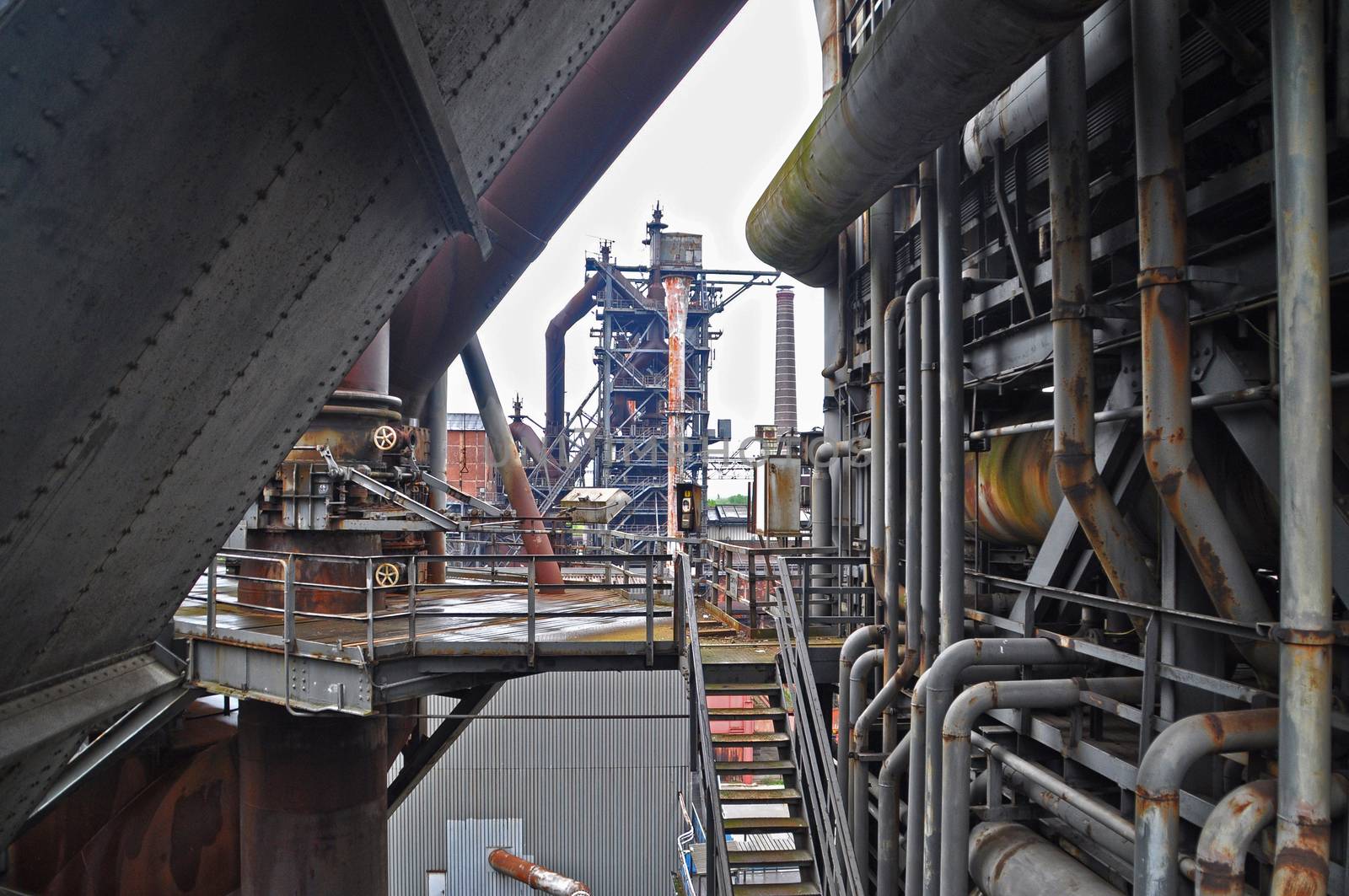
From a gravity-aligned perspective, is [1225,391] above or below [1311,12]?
below

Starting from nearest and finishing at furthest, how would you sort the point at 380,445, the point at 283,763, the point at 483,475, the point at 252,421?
the point at 252,421 → the point at 283,763 → the point at 380,445 → the point at 483,475

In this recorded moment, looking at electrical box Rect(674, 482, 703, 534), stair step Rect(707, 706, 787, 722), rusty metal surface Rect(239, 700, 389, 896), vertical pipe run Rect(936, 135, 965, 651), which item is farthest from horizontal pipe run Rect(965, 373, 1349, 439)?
electrical box Rect(674, 482, 703, 534)

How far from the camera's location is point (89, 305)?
254 centimetres

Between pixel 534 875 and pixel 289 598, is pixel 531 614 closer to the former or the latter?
pixel 289 598

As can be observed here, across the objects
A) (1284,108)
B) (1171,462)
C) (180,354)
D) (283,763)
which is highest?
(1284,108)

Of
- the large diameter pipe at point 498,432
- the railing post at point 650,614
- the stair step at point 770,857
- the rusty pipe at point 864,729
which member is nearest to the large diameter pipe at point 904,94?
the railing post at point 650,614

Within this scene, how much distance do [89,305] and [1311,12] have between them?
501 cm

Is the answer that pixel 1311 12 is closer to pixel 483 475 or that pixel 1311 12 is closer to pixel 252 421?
pixel 252 421

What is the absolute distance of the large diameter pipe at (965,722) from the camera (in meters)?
5.91

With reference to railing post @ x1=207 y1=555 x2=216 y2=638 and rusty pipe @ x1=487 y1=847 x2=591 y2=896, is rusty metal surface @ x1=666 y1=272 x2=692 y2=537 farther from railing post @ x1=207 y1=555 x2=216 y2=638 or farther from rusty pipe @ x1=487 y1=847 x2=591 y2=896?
railing post @ x1=207 y1=555 x2=216 y2=638

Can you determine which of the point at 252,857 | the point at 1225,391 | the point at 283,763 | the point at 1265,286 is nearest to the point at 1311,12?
the point at 1265,286

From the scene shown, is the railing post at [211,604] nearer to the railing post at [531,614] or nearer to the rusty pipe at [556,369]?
the railing post at [531,614]

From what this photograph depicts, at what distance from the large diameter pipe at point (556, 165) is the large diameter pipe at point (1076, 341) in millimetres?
7011

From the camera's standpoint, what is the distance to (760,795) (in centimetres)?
752
